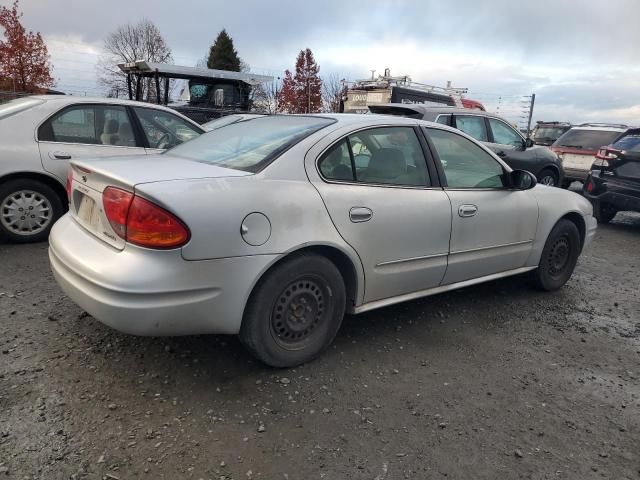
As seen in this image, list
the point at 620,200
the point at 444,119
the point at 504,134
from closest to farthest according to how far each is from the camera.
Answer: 1. the point at 620,200
2. the point at 444,119
3. the point at 504,134

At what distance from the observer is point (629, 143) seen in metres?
7.80

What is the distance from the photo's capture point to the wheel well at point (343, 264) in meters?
3.00

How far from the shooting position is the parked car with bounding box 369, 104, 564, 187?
792 centimetres

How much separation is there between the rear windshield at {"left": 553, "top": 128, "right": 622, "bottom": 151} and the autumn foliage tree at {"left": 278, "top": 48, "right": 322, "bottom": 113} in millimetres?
23772

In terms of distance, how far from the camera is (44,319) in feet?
11.6

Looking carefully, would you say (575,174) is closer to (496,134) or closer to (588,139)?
(588,139)

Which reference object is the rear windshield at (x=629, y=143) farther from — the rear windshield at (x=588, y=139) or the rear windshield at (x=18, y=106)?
the rear windshield at (x=18, y=106)

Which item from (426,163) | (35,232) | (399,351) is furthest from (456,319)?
(35,232)

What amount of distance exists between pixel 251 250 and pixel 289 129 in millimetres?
1072

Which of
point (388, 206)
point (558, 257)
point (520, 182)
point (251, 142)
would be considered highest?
point (251, 142)

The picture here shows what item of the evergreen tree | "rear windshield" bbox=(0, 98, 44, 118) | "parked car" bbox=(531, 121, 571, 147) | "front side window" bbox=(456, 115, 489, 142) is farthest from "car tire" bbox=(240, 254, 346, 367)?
the evergreen tree

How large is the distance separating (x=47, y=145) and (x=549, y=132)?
1886 cm

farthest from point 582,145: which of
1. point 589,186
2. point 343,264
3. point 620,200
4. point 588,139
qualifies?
point 343,264

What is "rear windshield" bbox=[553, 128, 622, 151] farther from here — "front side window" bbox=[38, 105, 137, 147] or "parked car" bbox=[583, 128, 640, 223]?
"front side window" bbox=[38, 105, 137, 147]
